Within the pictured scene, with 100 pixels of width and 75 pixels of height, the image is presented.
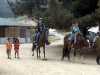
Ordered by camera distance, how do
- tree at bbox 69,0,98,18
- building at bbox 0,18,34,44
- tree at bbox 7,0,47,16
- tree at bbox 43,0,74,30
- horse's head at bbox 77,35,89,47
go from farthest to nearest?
building at bbox 0,18,34,44, tree at bbox 7,0,47,16, tree at bbox 69,0,98,18, tree at bbox 43,0,74,30, horse's head at bbox 77,35,89,47

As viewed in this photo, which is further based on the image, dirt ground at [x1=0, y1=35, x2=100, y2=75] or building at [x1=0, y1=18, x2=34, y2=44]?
building at [x1=0, y1=18, x2=34, y2=44]

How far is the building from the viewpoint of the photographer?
34888 millimetres

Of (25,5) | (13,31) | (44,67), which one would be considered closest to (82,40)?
(44,67)

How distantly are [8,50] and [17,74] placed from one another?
6324 mm

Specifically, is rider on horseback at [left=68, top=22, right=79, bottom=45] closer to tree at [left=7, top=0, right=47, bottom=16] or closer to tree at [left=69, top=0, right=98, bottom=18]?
tree at [left=69, top=0, right=98, bottom=18]

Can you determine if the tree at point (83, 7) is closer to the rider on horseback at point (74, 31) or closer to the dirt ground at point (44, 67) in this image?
the rider on horseback at point (74, 31)

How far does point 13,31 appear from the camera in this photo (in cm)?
3641

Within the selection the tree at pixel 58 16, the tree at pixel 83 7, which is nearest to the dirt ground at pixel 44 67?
the tree at pixel 58 16

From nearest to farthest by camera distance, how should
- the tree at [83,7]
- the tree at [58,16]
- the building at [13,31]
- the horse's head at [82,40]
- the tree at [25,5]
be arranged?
the horse's head at [82,40] < the tree at [58,16] < the tree at [83,7] < the tree at [25,5] < the building at [13,31]

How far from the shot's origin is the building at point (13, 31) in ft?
114

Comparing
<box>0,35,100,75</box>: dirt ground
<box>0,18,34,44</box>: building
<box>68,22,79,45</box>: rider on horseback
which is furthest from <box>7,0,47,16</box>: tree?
<box>0,35,100,75</box>: dirt ground

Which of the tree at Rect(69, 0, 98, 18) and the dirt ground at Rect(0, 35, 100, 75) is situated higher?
the tree at Rect(69, 0, 98, 18)

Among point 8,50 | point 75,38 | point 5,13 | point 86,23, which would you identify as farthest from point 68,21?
point 5,13

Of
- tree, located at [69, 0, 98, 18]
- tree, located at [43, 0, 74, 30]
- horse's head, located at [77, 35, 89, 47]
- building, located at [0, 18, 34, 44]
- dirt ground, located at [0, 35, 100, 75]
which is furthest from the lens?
building, located at [0, 18, 34, 44]
